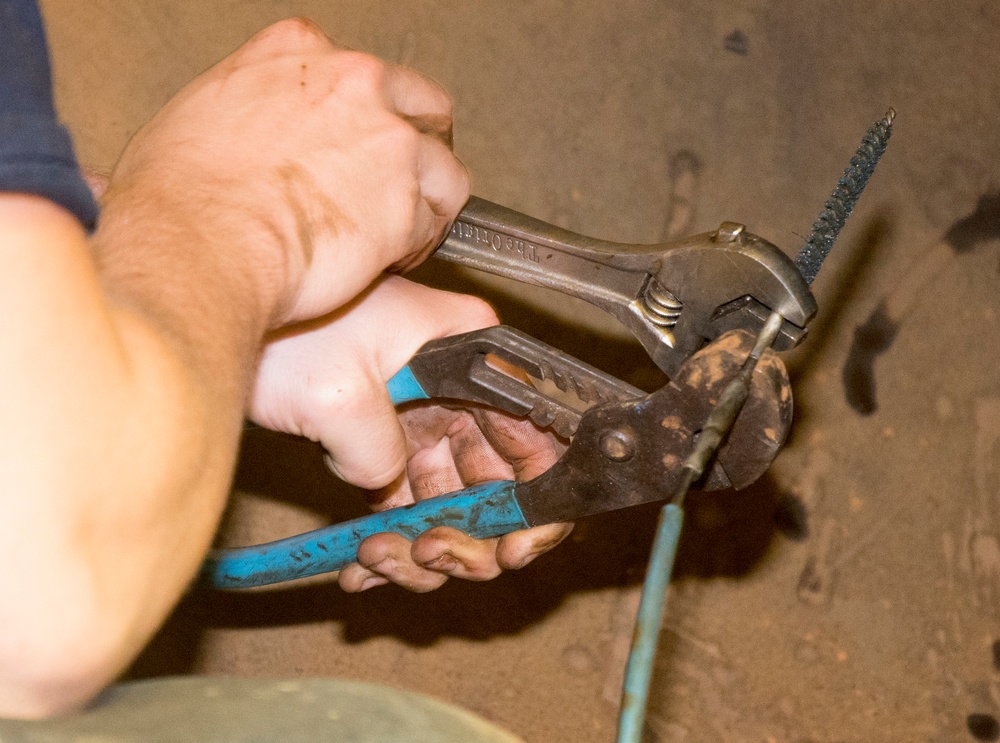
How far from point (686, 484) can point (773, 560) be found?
35.1 inches

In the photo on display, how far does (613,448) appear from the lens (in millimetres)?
825

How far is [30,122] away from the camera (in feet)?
1.42

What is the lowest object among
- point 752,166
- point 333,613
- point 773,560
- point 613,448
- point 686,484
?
point 333,613

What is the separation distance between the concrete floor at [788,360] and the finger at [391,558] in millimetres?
319

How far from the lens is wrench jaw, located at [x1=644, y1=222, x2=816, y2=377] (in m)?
0.79

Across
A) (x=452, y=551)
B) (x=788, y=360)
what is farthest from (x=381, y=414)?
(x=788, y=360)

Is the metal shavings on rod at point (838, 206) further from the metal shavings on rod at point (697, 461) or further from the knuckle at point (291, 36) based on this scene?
the knuckle at point (291, 36)

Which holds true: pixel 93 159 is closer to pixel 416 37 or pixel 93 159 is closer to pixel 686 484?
pixel 416 37

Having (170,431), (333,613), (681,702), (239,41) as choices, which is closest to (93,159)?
(239,41)

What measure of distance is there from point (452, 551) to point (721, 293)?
0.39 m

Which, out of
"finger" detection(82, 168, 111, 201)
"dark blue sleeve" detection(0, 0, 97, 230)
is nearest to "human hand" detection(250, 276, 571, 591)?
"finger" detection(82, 168, 111, 201)

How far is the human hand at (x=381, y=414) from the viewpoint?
0.95 meters

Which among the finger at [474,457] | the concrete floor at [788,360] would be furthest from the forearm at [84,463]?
the concrete floor at [788,360]

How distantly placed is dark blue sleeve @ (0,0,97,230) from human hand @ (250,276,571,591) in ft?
1.62
